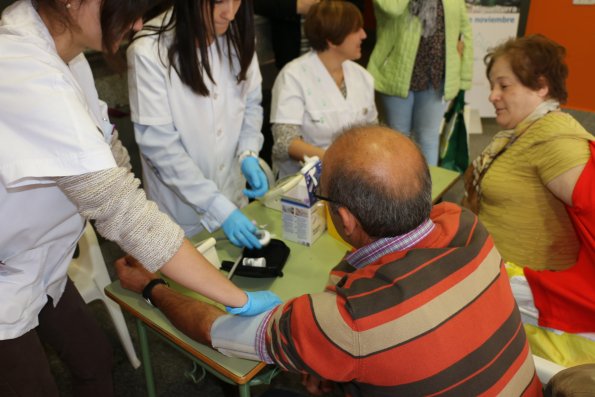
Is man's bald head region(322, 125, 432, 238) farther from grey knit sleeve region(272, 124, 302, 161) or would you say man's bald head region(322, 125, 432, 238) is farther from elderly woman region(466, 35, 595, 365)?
grey knit sleeve region(272, 124, 302, 161)

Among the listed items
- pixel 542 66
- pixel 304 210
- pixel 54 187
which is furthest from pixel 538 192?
pixel 54 187

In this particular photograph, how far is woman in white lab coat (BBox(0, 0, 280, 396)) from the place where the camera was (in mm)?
795

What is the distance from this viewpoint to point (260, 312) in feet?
3.57

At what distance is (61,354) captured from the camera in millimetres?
1333

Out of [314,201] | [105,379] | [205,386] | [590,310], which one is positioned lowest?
[205,386]

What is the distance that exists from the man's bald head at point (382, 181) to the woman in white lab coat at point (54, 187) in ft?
1.09

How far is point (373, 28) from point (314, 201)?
3546 millimetres

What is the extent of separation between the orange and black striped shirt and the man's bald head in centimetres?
7

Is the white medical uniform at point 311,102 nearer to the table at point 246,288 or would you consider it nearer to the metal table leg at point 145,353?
the table at point 246,288

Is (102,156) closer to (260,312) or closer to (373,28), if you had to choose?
(260,312)

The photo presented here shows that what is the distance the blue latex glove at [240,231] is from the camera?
1445mm

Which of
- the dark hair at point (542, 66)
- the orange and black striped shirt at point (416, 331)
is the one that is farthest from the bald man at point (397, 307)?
the dark hair at point (542, 66)

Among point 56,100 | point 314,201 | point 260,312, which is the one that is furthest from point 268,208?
point 56,100

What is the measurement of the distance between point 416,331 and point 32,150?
2.34 feet
